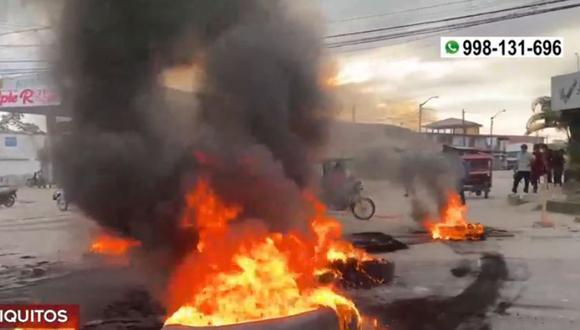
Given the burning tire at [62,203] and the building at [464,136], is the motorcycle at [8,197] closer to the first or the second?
the burning tire at [62,203]

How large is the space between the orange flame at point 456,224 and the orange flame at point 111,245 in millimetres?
3499

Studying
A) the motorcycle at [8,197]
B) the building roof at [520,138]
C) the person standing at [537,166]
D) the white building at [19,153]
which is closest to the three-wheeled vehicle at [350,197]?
the building roof at [520,138]

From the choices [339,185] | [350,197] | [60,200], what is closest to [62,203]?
[60,200]

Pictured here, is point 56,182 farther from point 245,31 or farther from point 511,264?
point 511,264

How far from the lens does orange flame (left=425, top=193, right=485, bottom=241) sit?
252 inches

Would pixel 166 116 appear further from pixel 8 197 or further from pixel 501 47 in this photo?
pixel 8 197

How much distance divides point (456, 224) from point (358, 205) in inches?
64.3

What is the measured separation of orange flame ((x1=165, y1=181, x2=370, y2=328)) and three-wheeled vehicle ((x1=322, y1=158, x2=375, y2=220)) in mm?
872

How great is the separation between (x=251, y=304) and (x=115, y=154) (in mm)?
1516

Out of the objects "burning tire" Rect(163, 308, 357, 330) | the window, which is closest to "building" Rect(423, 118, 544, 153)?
"burning tire" Rect(163, 308, 357, 330)

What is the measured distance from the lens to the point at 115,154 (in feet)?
13.9

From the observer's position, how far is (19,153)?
18.0 feet

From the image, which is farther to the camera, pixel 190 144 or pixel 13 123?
pixel 13 123

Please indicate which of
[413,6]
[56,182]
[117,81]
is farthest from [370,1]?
[56,182]
